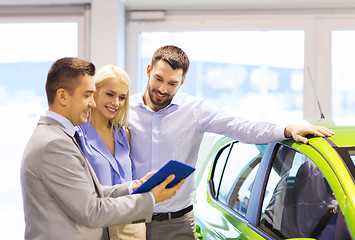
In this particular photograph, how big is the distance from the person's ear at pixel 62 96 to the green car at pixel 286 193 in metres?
0.95

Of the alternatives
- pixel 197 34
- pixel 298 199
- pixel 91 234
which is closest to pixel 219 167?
pixel 298 199

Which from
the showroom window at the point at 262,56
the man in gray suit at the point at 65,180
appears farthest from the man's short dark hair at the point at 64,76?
the showroom window at the point at 262,56

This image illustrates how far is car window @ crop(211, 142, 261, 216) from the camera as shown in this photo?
2420mm

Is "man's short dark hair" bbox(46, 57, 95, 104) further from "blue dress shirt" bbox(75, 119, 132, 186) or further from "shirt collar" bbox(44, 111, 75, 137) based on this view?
"blue dress shirt" bbox(75, 119, 132, 186)

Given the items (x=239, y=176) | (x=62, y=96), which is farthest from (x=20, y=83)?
(x=62, y=96)

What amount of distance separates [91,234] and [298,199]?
832mm

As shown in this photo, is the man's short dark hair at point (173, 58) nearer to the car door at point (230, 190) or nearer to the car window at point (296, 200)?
the car door at point (230, 190)

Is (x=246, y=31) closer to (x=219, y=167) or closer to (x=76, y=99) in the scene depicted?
(x=219, y=167)

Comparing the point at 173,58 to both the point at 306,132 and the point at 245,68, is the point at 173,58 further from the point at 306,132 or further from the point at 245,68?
the point at 245,68

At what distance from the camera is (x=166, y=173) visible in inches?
71.0

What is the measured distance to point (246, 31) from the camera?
5.34 metres

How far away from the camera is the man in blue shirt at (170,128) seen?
8.23 feet

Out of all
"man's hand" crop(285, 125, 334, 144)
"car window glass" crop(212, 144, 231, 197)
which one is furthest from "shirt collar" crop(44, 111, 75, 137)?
"car window glass" crop(212, 144, 231, 197)

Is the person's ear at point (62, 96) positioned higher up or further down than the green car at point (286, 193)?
higher up
